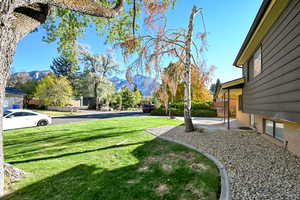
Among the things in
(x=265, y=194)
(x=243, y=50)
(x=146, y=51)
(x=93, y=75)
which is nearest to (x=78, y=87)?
(x=93, y=75)

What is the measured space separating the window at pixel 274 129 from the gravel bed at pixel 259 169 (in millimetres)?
515

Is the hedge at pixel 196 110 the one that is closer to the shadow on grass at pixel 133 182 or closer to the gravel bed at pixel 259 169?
the gravel bed at pixel 259 169

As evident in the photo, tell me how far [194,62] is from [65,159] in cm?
671

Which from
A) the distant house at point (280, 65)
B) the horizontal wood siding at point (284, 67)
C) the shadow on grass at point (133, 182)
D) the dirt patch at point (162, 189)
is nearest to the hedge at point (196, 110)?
the distant house at point (280, 65)

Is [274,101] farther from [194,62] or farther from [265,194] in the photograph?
[194,62]

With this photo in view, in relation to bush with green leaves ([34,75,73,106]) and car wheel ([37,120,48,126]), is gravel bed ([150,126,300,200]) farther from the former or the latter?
bush with green leaves ([34,75,73,106])

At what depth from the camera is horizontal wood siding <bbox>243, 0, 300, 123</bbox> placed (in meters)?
2.69

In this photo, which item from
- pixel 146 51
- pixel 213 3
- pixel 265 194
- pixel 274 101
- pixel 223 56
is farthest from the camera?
pixel 223 56

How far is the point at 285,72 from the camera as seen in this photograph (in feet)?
10.3

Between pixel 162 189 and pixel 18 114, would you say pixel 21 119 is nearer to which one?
pixel 18 114

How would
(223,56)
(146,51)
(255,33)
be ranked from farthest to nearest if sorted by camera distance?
(223,56), (146,51), (255,33)

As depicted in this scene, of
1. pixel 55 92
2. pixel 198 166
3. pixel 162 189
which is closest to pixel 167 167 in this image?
pixel 198 166

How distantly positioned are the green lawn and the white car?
524 cm

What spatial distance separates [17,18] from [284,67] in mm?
5359
